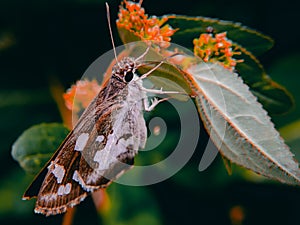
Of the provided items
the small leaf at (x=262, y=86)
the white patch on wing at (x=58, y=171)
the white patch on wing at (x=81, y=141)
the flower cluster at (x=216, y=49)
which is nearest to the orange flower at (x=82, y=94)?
the white patch on wing at (x=81, y=141)

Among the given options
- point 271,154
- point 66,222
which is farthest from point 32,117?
point 271,154

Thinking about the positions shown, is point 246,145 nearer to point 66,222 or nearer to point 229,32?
point 229,32

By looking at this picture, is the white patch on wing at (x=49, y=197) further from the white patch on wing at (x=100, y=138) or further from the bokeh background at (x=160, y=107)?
the bokeh background at (x=160, y=107)

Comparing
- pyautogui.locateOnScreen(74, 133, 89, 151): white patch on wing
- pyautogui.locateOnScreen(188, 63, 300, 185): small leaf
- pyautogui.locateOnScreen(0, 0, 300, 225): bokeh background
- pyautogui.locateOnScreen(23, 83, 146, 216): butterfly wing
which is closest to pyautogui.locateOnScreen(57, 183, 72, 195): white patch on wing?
pyautogui.locateOnScreen(23, 83, 146, 216): butterfly wing

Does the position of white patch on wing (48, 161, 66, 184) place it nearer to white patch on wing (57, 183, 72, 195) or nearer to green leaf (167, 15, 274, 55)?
white patch on wing (57, 183, 72, 195)

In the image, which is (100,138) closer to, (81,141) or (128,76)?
(81,141)
